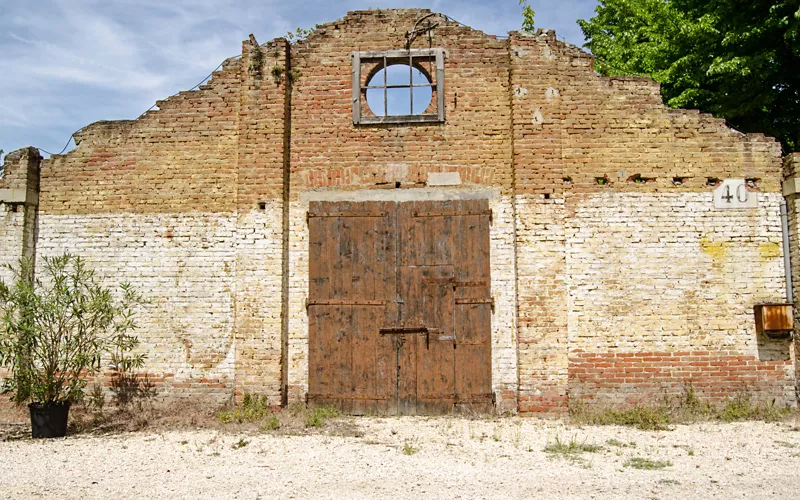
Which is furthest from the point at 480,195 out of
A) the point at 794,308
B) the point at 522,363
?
the point at 794,308

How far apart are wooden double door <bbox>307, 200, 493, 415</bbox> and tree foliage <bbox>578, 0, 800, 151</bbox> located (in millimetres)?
3741

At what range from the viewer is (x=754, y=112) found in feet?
42.6

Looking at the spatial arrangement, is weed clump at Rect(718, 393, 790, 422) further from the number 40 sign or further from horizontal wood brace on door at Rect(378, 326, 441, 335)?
horizontal wood brace on door at Rect(378, 326, 441, 335)

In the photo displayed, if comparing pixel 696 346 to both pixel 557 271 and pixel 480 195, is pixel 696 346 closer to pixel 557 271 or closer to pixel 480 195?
pixel 557 271

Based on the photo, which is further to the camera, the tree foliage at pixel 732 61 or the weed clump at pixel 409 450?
the tree foliage at pixel 732 61

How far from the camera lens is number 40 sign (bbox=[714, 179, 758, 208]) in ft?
29.1

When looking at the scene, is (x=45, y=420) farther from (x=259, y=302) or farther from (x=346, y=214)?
(x=346, y=214)

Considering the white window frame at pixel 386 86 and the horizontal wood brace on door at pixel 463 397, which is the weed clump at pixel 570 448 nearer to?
the horizontal wood brace on door at pixel 463 397

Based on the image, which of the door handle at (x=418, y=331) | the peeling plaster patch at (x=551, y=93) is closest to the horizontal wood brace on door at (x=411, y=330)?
the door handle at (x=418, y=331)

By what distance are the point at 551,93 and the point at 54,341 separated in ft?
24.7

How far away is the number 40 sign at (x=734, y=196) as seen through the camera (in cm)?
888

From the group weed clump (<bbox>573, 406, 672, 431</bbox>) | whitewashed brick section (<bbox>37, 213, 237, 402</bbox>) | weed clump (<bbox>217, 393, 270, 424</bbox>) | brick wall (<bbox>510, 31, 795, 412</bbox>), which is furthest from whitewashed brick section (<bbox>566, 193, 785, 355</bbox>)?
whitewashed brick section (<bbox>37, 213, 237, 402</bbox>)

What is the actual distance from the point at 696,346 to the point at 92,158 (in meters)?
9.17

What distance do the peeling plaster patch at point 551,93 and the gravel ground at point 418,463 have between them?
4555 millimetres
